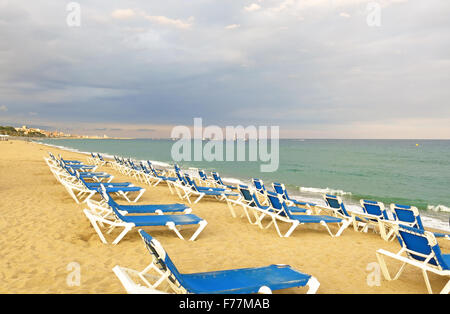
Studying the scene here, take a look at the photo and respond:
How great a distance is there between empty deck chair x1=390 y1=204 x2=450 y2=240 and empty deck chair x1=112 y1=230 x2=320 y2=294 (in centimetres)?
367

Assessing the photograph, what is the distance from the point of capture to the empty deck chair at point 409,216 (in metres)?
5.79

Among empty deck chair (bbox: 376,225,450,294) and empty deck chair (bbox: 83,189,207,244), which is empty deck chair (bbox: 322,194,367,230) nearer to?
empty deck chair (bbox: 376,225,450,294)

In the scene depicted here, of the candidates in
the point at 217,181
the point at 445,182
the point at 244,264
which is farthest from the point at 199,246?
the point at 445,182

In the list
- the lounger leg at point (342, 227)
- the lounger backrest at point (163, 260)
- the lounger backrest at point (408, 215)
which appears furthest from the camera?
the lounger leg at point (342, 227)

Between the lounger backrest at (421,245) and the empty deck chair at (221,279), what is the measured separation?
1394mm

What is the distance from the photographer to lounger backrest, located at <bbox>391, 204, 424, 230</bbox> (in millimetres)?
5786

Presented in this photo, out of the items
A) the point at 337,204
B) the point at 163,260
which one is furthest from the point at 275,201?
the point at 163,260

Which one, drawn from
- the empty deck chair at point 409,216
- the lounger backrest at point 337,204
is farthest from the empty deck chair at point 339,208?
the empty deck chair at point 409,216

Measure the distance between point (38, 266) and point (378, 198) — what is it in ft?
48.9

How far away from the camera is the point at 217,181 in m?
11.8

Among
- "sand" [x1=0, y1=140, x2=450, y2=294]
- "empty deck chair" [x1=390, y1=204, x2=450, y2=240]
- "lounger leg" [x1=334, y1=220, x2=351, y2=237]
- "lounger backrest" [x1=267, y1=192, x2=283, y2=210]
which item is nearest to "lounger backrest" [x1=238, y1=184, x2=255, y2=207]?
"sand" [x1=0, y1=140, x2=450, y2=294]

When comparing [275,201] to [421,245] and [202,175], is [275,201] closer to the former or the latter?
[421,245]

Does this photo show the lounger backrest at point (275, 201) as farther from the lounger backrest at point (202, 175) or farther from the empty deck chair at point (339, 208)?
the lounger backrest at point (202, 175)
